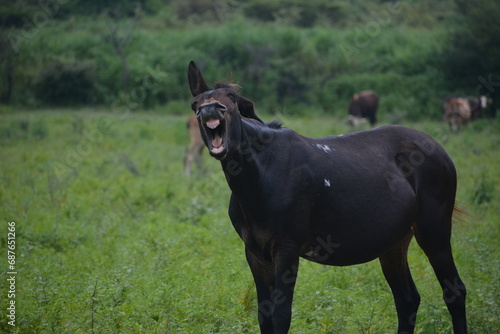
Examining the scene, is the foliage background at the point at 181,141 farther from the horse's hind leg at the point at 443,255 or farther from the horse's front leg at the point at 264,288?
the horse's front leg at the point at 264,288

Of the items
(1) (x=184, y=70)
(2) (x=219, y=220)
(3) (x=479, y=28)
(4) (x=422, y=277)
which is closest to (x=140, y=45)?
(1) (x=184, y=70)

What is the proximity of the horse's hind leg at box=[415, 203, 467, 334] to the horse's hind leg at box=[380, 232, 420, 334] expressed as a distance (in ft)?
0.77

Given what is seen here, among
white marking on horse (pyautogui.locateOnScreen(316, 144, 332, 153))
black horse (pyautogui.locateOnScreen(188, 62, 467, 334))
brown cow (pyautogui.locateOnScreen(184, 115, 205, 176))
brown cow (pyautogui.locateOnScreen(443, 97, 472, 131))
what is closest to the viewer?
black horse (pyautogui.locateOnScreen(188, 62, 467, 334))

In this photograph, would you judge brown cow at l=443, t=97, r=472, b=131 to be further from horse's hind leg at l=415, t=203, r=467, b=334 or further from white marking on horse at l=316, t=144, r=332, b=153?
white marking on horse at l=316, t=144, r=332, b=153

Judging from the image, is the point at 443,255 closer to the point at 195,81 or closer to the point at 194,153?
the point at 195,81

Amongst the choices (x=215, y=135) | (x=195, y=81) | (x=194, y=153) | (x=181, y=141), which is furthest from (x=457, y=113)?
(x=215, y=135)

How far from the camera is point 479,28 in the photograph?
2767 centimetres

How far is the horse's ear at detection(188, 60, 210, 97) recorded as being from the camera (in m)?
4.62

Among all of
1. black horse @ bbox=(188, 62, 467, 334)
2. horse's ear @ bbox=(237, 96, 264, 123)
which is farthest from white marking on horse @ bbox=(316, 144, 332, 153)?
horse's ear @ bbox=(237, 96, 264, 123)

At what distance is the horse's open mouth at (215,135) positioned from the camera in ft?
13.6

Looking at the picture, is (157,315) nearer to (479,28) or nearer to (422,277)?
(422,277)

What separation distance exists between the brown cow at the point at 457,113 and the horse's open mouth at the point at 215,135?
20.0 metres

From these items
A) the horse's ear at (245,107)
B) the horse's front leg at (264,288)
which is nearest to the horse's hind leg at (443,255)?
the horse's front leg at (264,288)

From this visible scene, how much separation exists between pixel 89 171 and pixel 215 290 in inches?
354
